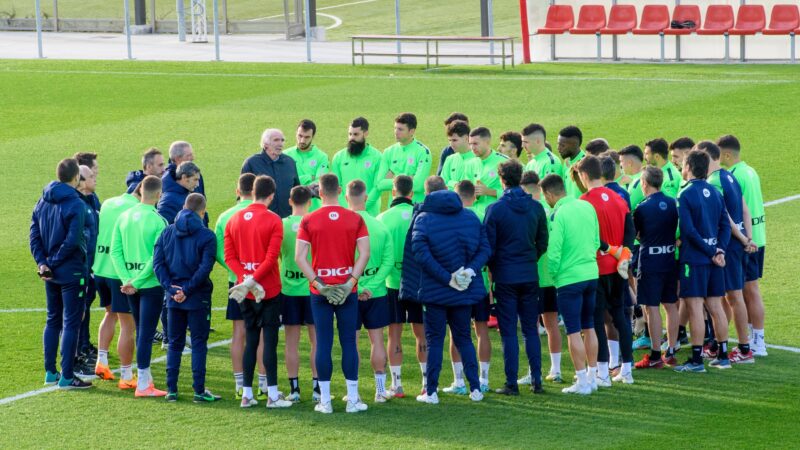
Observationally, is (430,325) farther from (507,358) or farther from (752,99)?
(752,99)

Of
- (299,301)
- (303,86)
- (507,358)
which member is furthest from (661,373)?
(303,86)

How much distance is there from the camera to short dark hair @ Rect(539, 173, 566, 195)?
10.1 m

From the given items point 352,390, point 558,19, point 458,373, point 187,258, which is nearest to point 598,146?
point 458,373

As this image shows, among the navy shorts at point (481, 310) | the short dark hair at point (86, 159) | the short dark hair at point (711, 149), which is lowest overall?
the navy shorts at point (481, 310)

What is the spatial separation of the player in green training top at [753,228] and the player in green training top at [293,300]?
4064 millimetres

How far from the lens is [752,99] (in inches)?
969

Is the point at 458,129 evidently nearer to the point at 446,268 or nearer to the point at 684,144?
the point at 684,144

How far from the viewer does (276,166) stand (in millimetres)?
12289

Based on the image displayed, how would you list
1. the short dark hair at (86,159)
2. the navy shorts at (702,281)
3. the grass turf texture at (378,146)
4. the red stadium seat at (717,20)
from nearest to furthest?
the grass turf texture at (378,146), the navy shorts at (702,281), the short dark hair at (86,159), the red stadium seat at (717,20)

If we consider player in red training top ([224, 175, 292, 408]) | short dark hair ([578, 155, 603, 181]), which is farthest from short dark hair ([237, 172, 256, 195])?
short dark hair ([578, 155, 603, 181])

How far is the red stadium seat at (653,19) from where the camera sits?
29953mm

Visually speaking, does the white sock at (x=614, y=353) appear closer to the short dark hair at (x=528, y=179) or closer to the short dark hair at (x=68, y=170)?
the short dark hair at (x=528, y=179)

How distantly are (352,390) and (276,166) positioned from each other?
10.8ft

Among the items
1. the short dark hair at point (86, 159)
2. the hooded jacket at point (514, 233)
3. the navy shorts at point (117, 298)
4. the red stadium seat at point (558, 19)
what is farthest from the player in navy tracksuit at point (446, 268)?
the red stadium seat at point (558, 19)
